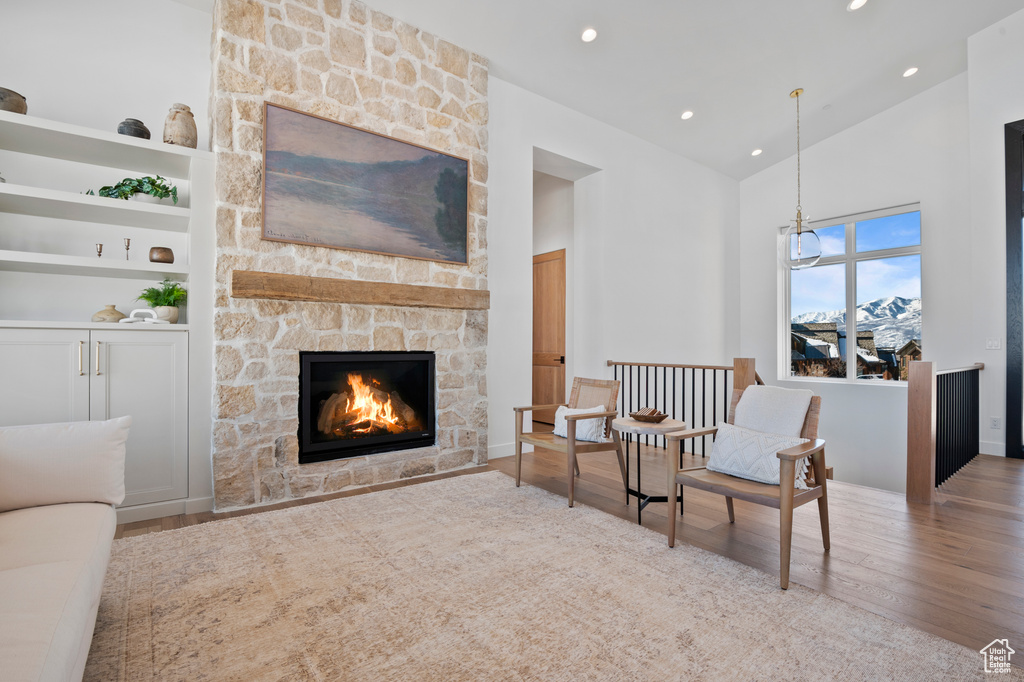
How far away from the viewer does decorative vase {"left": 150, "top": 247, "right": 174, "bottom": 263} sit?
3.13 metres

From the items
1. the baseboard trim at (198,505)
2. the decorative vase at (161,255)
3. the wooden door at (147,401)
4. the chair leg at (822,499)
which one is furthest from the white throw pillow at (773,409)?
the decorative vase at (161,255)

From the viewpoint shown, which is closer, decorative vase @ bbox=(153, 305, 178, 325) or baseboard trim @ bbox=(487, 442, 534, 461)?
decorative vase @ bbox=(153, 305, 178, 325)

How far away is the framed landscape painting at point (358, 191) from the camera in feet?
11.2

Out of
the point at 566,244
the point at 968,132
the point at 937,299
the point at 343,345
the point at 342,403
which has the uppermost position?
the point at 968,132

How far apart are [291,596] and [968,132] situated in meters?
7.43

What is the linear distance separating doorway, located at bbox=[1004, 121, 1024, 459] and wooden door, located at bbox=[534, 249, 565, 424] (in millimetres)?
4419

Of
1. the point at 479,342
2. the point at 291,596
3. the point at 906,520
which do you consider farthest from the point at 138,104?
the point at 906,520

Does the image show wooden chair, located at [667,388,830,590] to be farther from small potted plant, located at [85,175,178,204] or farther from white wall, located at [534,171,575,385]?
small potted plant, located at [85,175,178,204]

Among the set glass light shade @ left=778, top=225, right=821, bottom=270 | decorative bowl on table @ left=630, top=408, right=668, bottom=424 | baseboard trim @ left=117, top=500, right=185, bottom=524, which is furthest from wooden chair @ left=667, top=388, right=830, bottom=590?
baseboard trim @ left=117, top=500, right=185, bottom=524

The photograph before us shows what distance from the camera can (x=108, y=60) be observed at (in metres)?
3.28

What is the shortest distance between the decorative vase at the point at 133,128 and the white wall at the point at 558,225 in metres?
4.25

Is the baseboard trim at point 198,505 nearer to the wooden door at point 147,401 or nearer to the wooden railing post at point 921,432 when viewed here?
the wooden door at point 147,401

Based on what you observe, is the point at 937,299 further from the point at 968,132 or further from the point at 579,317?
the point at 579,317

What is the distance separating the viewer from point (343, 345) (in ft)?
12.1
